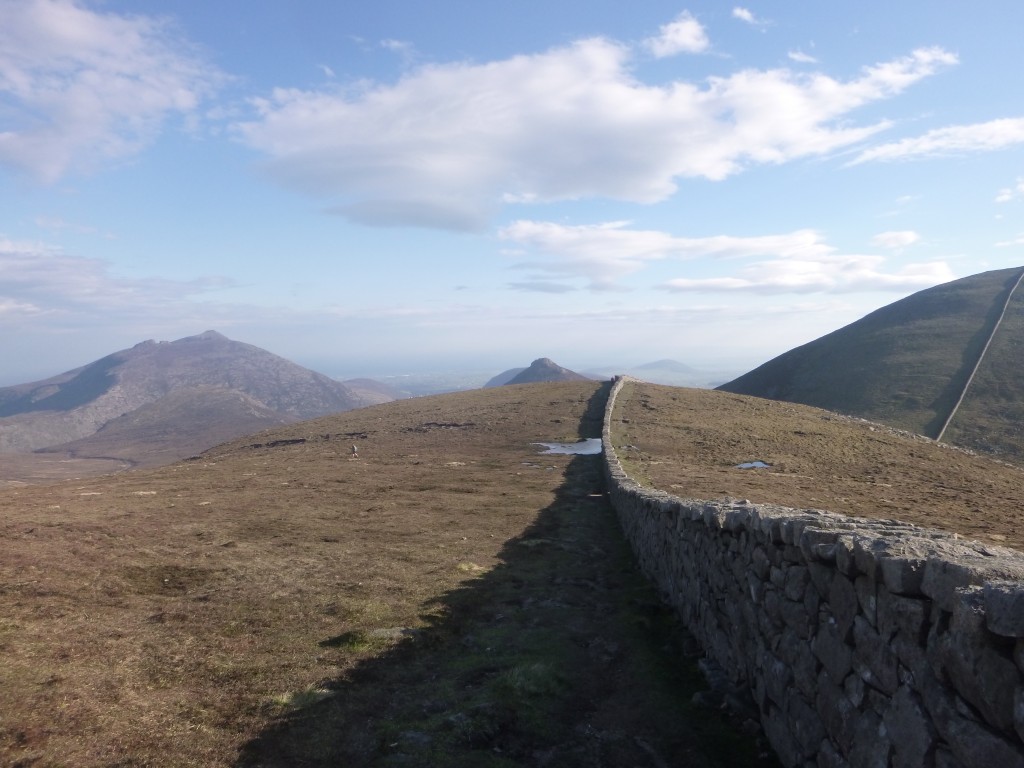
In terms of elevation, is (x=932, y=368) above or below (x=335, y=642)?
above

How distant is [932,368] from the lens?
296 feet

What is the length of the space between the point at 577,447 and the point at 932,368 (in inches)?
2698

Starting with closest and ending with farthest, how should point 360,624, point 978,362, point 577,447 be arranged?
point 360,624
point 577,447
point 978,362

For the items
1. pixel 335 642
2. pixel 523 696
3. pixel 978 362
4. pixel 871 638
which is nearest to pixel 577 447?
pixel 335 642

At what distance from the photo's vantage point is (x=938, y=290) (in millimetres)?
128750

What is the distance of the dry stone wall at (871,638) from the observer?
418 centimetres

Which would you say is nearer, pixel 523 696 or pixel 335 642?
pixel 523 696

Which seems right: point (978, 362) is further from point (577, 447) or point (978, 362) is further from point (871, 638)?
point (871, 638)

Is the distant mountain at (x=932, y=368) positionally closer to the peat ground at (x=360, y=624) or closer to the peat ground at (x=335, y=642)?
the peat ground at (x=360, y=624)

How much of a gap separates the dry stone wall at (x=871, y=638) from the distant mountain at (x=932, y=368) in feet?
221

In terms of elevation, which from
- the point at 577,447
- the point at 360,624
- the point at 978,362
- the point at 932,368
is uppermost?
the point at 978,362

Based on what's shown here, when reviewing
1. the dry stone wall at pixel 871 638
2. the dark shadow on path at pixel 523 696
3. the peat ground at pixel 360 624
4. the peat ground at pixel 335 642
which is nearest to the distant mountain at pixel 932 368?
the peat ground at pixel 360 624

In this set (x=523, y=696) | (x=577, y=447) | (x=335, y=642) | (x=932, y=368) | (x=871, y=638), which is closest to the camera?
(x=871, y=638)

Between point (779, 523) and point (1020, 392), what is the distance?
9003 centimetres
